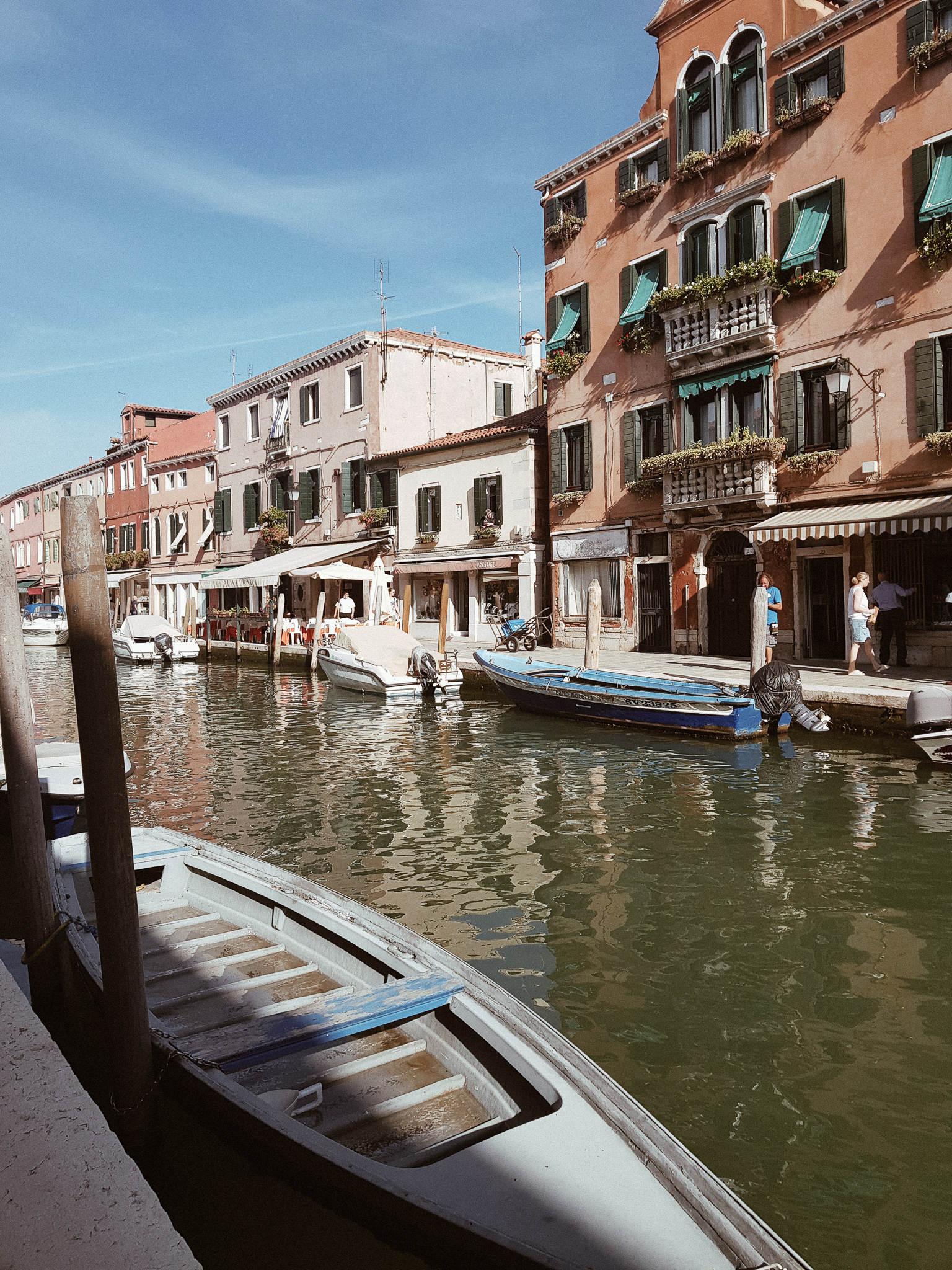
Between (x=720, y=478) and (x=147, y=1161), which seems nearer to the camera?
(x=147, y=1161)

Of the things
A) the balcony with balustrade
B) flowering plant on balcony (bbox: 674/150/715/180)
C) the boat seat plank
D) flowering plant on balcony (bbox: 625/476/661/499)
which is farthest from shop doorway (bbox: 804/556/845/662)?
the boat seat plank

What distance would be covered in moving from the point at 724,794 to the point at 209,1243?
7285 mm

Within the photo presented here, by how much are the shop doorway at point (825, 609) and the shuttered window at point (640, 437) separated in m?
4.73

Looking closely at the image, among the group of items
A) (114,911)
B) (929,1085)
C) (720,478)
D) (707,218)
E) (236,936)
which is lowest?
(929,1085)

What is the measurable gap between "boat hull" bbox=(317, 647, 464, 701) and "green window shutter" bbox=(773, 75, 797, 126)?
12.5m

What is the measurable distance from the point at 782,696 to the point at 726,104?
13.5 metres

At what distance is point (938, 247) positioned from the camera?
49.9 feet

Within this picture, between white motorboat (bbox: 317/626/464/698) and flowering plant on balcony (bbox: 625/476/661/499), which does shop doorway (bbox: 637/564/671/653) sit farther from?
white motorboat (bbox: 317/626/464/698)

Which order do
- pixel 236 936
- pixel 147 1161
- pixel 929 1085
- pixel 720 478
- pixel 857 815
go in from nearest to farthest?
1. pixel 147 1161
2. pixel 929 1085
3. pixel 236 936
4. pixel 857 815
5. pixel 720 478

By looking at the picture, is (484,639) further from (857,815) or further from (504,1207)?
(504,1207)

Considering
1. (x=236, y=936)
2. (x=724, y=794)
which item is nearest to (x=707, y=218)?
(x=724, y=794)

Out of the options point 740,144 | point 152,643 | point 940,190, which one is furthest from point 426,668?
point 152,643

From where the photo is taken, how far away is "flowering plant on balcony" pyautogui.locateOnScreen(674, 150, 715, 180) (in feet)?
63.2

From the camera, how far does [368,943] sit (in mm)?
4074
